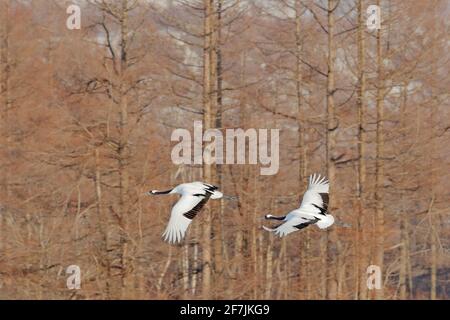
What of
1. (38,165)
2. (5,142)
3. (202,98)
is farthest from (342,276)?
(5,142)

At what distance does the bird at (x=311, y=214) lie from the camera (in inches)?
475

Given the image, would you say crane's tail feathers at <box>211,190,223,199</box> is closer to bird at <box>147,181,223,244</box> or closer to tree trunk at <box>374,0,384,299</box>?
bird at <box>147,181,223,244</box>

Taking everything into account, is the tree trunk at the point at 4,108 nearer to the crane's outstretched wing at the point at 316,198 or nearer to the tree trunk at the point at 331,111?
the tree trunk at the point at 331,111

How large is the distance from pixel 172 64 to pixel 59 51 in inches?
211

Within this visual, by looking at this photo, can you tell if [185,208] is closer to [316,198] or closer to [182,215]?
[182,215]

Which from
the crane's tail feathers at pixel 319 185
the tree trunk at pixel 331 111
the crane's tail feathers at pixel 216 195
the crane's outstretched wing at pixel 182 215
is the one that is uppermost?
the tree trunk at pixel 331 111

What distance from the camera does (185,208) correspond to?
11906 mm

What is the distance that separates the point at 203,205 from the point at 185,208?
1.64 ft

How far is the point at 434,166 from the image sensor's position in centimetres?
1972

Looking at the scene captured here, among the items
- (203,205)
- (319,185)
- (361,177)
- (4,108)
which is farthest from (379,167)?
(4,108)

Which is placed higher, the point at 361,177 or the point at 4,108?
the point at 4,108

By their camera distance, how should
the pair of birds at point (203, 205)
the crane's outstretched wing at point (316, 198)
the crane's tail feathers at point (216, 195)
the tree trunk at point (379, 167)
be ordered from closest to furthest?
the pair of birds at point (203, 205) < the crane's tail feathers at point (216, 195) < the crane's outstretched wing at point (316, 198) < the tree trunk at point (379, 167)

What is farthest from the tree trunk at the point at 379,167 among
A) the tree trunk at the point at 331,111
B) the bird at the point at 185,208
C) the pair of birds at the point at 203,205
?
the bird at the point at 185,208

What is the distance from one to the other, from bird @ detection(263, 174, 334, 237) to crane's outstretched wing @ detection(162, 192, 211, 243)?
91 centimetres
